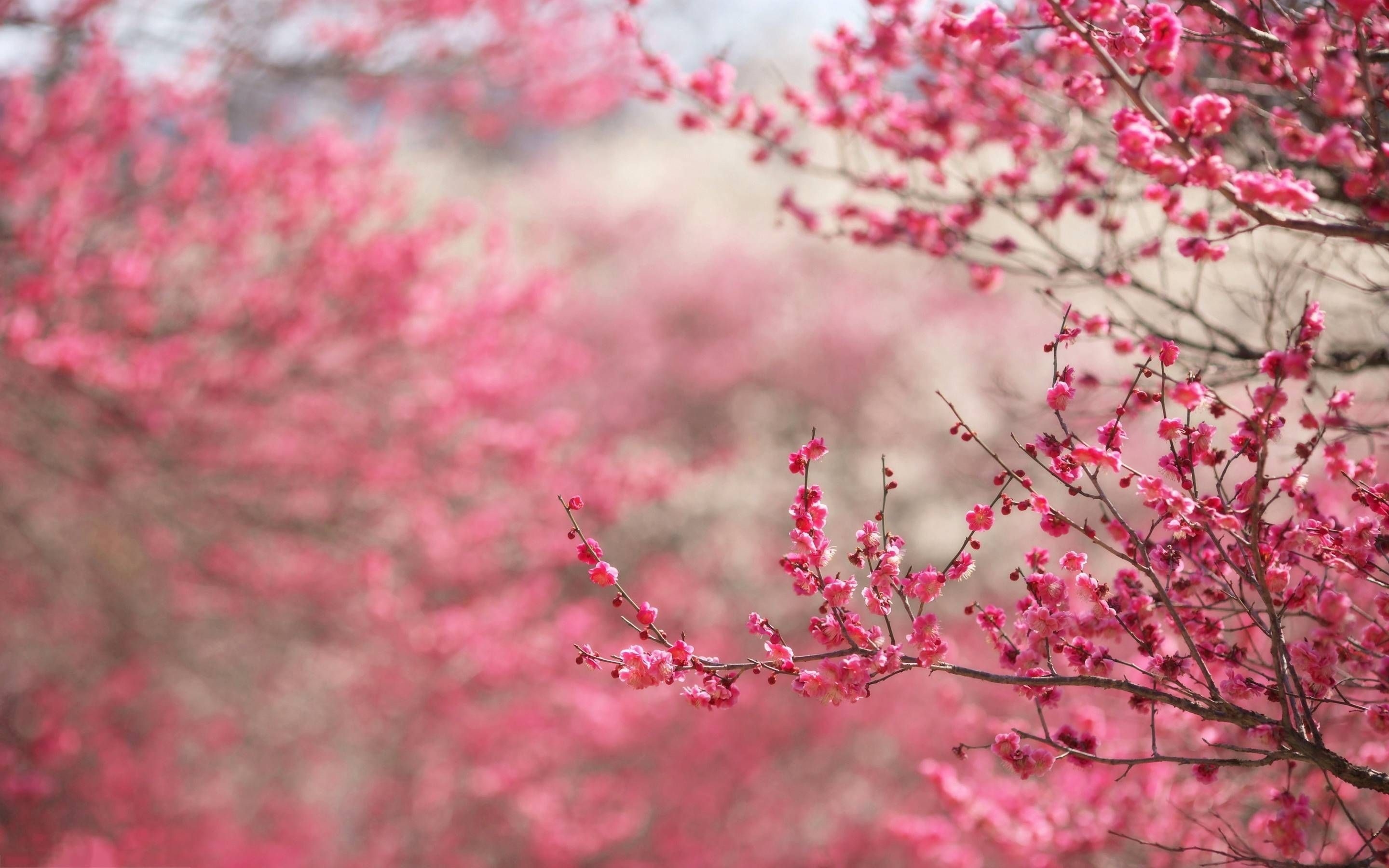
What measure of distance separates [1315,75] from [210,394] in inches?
204

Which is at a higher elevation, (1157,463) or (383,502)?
(1157,463)

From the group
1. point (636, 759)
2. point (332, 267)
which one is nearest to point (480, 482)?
point (332, 267)

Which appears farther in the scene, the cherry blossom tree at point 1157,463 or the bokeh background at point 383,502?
the bokeh background at point 383,502

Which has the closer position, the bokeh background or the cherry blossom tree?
the cherry blossom tree

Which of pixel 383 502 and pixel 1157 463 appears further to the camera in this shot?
pixel 383 502

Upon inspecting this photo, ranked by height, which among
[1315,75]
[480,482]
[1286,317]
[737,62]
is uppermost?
[737,62]

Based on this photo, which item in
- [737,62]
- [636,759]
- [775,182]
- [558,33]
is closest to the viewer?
[558,33]

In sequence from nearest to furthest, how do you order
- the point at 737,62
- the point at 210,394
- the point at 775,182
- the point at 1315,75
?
the point at 1315,75 → the point at 210,394 → the point at 775,182 → the point at 737,62

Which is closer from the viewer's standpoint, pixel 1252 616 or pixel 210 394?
pixel 1252 616

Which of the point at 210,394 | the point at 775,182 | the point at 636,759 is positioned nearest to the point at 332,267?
the point at 210,394

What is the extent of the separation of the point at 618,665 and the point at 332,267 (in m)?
4.49

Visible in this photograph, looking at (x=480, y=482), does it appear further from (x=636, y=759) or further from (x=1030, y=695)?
(x=1030, y=695)

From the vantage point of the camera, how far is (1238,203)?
163cm

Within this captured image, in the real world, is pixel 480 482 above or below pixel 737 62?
below
